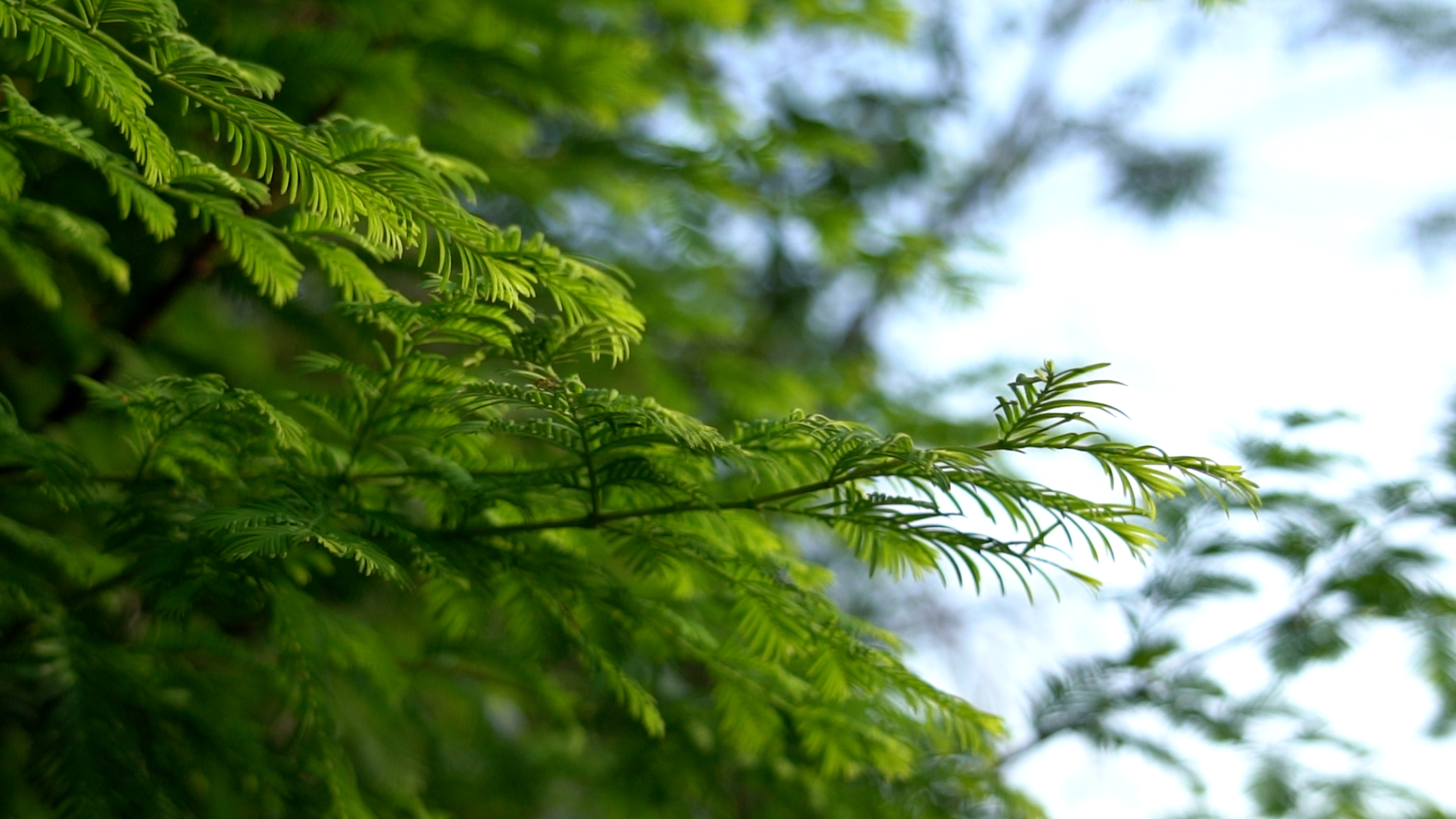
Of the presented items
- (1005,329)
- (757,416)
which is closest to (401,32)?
(757,416)

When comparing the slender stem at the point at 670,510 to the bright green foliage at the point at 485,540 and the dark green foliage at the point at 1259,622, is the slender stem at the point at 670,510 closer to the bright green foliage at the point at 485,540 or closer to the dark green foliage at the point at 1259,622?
the bright green foliage at the point at 485,540

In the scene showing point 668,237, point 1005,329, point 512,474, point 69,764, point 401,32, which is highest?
point 1005,329

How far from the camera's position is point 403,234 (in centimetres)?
85

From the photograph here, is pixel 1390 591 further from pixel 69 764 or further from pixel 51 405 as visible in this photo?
pixel 51 405

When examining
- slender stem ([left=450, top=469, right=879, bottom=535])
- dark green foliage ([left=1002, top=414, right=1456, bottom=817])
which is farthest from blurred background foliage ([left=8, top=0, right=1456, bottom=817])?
slender stem ([left=450, top=469, right=879, bottom=535])

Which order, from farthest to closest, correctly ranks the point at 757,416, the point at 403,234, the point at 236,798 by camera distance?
the point at 757,416, the point at 236,798, the point at 403,234

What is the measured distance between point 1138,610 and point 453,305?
135 cm

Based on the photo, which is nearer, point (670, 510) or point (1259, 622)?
point (670, 510)

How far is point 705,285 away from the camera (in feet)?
8.23

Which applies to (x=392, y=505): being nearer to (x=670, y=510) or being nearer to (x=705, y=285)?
(x=670, y=510)

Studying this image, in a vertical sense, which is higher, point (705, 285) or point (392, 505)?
point (705, 285)

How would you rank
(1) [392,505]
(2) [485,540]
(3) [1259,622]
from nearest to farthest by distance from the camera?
(2) [485,540]
(1) [392,505]
(3) [1259,622]

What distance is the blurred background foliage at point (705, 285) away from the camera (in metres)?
1.64

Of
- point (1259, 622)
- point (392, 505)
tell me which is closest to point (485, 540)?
point (392, 505)
